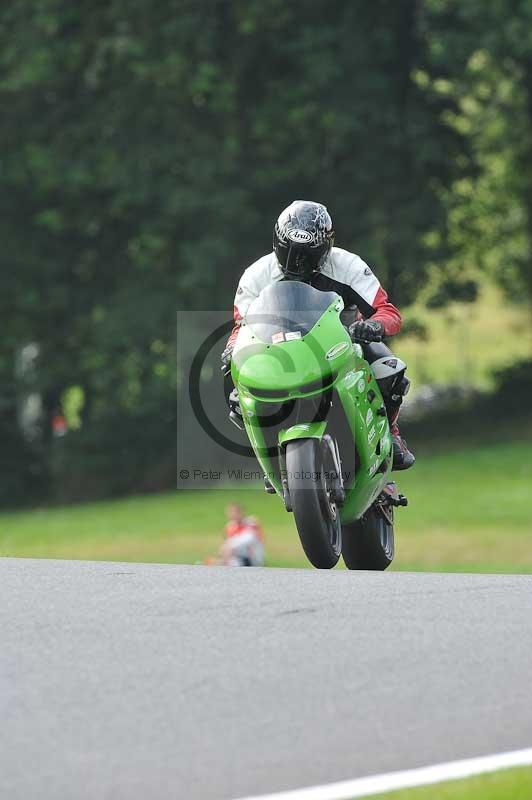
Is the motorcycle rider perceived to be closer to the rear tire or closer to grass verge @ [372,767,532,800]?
the rear tire

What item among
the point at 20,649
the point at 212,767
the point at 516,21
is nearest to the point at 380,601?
the point at 20,649

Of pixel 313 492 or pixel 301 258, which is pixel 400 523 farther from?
pixel 313 492

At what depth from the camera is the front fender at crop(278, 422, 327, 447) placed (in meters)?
8.09

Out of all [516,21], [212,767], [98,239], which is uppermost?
[516,21]

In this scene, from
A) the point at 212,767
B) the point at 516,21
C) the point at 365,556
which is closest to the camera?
the point at 212,767

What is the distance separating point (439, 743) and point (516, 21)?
24.3 m

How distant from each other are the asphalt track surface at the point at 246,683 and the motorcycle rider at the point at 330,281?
6.14 feet

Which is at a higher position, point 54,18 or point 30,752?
point 54,18

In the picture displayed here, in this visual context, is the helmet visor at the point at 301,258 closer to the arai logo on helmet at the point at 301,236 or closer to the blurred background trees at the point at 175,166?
the arai logo on helmet at the point at 301,236

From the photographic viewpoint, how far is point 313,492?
315 inches

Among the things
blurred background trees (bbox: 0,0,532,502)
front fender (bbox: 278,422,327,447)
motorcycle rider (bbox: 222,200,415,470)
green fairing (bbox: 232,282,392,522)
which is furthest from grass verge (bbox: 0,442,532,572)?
front fender (bbox: 278,422,327,447)

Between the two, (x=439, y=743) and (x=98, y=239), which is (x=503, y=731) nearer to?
(x=439, y=743)

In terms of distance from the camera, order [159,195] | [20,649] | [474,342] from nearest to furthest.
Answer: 1. [20,649]
2. [159,195]
3. [474,342]

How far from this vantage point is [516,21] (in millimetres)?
27797
